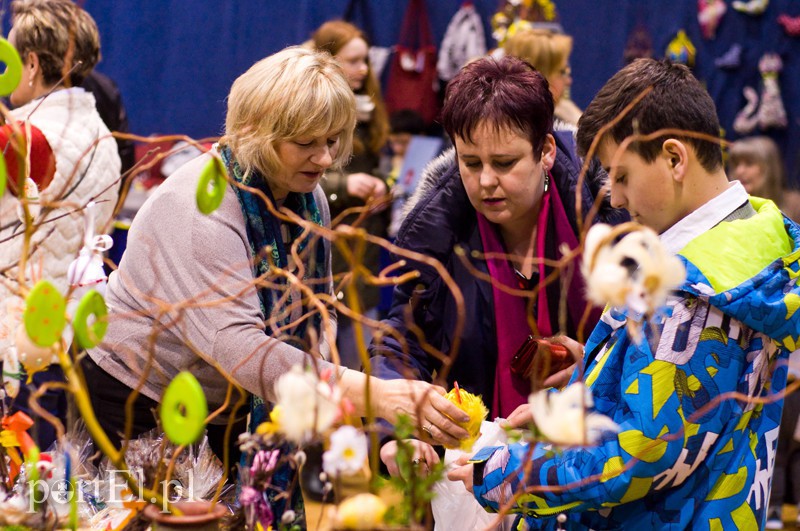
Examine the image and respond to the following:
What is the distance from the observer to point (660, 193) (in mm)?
1378

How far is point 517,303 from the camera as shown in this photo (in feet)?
6.17

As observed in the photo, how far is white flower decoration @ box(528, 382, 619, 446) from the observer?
85cm

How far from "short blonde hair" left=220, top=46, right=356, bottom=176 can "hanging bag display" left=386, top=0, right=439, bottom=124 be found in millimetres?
3628

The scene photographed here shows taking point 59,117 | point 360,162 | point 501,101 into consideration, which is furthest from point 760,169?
point 59,117

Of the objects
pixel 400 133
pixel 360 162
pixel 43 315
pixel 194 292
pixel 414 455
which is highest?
pixel 43 315

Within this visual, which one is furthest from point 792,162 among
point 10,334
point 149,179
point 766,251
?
point 10,334

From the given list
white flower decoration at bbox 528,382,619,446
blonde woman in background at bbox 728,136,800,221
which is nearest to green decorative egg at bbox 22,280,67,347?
white flower decoration at bbox 528,382,619,446

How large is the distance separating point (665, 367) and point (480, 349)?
25.4 inches

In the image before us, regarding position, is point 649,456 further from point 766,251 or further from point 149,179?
point 149,179

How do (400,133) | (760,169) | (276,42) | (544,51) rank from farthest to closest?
(276,42) < (400,133) < (760,169) < (544,51)

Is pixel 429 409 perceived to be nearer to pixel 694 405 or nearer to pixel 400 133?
Result: pixel 694 405

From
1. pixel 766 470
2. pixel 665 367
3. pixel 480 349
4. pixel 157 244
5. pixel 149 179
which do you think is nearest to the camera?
pixel 665 367

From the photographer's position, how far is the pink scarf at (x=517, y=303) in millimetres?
1873

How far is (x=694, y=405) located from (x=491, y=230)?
2.42ft
